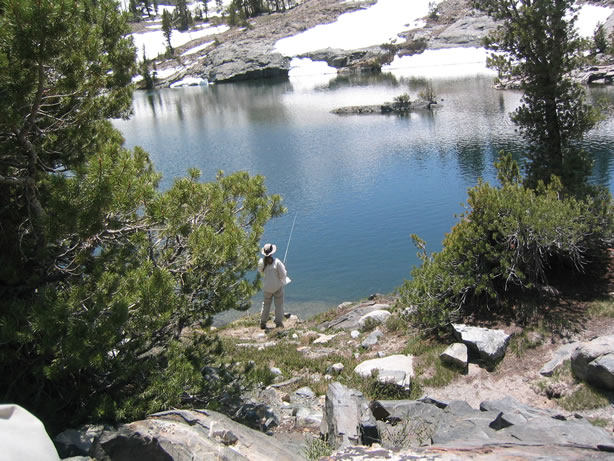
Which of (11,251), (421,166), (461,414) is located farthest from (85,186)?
(421,166)

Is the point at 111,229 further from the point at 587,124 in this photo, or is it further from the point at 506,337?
the point at 587,124

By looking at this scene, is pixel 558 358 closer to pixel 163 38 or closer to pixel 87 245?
pixel 87 245

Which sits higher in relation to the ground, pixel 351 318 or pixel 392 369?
pixel 392 369

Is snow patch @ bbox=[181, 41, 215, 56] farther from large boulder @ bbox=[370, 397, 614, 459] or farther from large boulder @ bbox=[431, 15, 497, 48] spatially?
large boulder @ bbox=[370, 397, 614, 459]

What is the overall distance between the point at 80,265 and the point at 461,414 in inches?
165

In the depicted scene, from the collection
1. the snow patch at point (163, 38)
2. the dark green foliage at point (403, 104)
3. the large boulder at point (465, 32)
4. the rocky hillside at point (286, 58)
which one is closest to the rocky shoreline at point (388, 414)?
the dark green foliage at point (403, 104)

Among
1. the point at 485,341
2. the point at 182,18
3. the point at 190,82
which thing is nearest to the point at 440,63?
the point at 190,82

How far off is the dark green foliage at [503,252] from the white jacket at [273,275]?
8.88 ft

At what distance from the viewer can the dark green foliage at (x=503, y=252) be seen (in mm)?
8305

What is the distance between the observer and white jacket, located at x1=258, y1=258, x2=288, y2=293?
10.5 meters

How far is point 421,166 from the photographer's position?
24.7m

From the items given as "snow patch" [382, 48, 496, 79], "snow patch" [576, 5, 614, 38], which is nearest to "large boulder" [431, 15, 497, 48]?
"snow patch" [382, 48, 496, 79]

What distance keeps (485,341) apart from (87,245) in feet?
17.6

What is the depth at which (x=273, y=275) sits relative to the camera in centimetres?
1048
